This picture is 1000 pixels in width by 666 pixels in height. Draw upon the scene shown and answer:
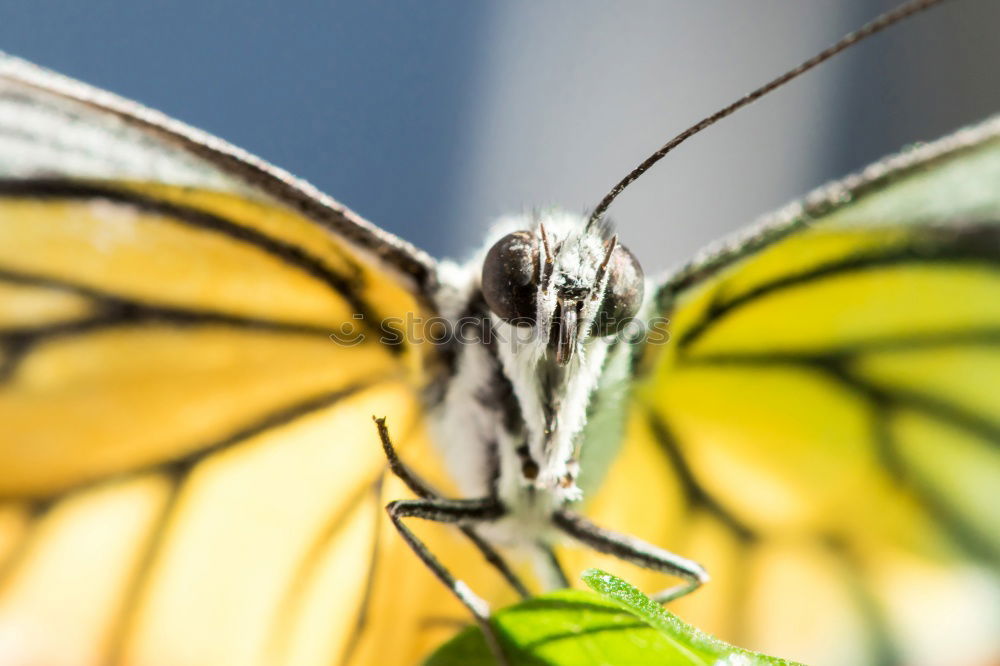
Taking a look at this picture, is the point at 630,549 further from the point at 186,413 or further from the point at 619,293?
the point at 186,413

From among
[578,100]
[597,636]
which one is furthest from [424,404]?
[578,100]

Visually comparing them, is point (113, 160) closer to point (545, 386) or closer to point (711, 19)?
point (545, 386)

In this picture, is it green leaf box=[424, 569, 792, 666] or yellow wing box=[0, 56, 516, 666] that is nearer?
green leaf box=[424, 569, 792, 666]

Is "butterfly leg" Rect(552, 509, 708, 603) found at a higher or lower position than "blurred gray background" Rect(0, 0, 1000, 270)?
lower

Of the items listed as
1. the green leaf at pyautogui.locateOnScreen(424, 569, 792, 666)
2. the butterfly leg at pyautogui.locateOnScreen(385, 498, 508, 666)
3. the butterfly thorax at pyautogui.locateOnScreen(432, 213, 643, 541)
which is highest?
the butterfly thorax at pyautogui.locateOnScreen(432, 213, 643, 541)

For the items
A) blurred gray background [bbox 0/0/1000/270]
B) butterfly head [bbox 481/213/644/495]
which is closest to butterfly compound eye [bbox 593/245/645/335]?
butterfly head [bbox 481/213/644/495]

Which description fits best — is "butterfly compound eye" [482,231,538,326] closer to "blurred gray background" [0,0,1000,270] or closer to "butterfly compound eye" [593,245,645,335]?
"butterfly compound eye" [593,245,645,335]

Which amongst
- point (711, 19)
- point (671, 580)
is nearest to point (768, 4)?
point (711, 19)
